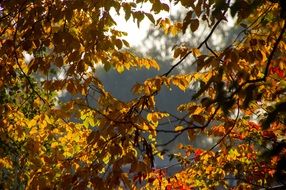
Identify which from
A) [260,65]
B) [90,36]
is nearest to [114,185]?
[90,36]

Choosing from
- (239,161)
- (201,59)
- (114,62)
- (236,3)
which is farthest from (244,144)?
(236,3)

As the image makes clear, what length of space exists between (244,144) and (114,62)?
10.8ft

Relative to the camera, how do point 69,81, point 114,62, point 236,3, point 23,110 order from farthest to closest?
point 23,110
point 114,62
point 69,81
point 236,3

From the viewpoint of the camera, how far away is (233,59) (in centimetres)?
364

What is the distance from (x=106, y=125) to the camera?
13.3 feet

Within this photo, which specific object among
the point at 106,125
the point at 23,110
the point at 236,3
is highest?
the point at 23,110

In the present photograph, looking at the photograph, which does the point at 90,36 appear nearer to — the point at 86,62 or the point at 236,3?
the point at 86,62

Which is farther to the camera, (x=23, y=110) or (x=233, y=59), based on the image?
(x=23, y=110)

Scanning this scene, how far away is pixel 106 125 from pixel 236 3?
1908 millimetres

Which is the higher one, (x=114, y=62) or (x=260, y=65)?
(x=114, y=62)

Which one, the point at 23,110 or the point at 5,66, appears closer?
the point at 5,66

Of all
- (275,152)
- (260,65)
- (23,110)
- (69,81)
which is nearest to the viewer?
(275,152)

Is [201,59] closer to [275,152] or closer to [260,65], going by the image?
[260,65]

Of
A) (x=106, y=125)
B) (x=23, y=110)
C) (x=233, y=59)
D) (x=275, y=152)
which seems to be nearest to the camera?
(x=275, y=152)
